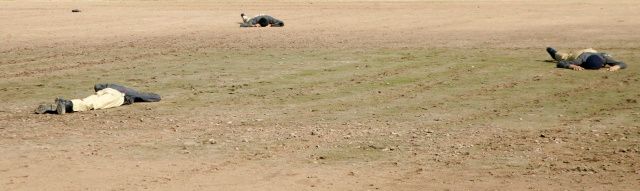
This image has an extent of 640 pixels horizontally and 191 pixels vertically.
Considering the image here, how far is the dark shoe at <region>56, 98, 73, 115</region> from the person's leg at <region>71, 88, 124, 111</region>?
0.05m

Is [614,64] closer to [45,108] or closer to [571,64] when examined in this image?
[571,64]

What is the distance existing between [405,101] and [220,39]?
1057cm

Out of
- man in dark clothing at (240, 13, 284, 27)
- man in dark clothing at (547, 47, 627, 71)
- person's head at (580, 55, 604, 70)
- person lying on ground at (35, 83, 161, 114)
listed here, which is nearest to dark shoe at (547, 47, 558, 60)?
man in dark clothing at (547, 47, 627, 71)

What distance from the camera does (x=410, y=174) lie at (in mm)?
9430

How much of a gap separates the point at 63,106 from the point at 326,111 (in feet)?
9.80

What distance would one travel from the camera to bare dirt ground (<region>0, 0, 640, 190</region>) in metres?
9.48

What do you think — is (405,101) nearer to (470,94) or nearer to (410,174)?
(470,94)

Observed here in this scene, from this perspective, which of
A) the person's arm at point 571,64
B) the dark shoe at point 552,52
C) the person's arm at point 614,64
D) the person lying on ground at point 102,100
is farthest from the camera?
the dark shoe at point 552,52

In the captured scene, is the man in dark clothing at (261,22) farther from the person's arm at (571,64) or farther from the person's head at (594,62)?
the person's head at (594,62)

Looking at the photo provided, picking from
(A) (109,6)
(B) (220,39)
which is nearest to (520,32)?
(B) (220,39)

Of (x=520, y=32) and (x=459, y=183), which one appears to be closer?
(x=459, y=183)

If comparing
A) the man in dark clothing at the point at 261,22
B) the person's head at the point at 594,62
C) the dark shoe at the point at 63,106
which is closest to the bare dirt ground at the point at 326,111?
the dark shoe at the point at 63,106

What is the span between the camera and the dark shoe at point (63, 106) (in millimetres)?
12867

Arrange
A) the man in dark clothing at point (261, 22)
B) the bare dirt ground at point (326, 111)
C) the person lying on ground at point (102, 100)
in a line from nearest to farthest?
the bare dirt ground at point (326, 111) → the person lying on ground at point (102, 100) → the man in dark clothing at point (261, 22)
